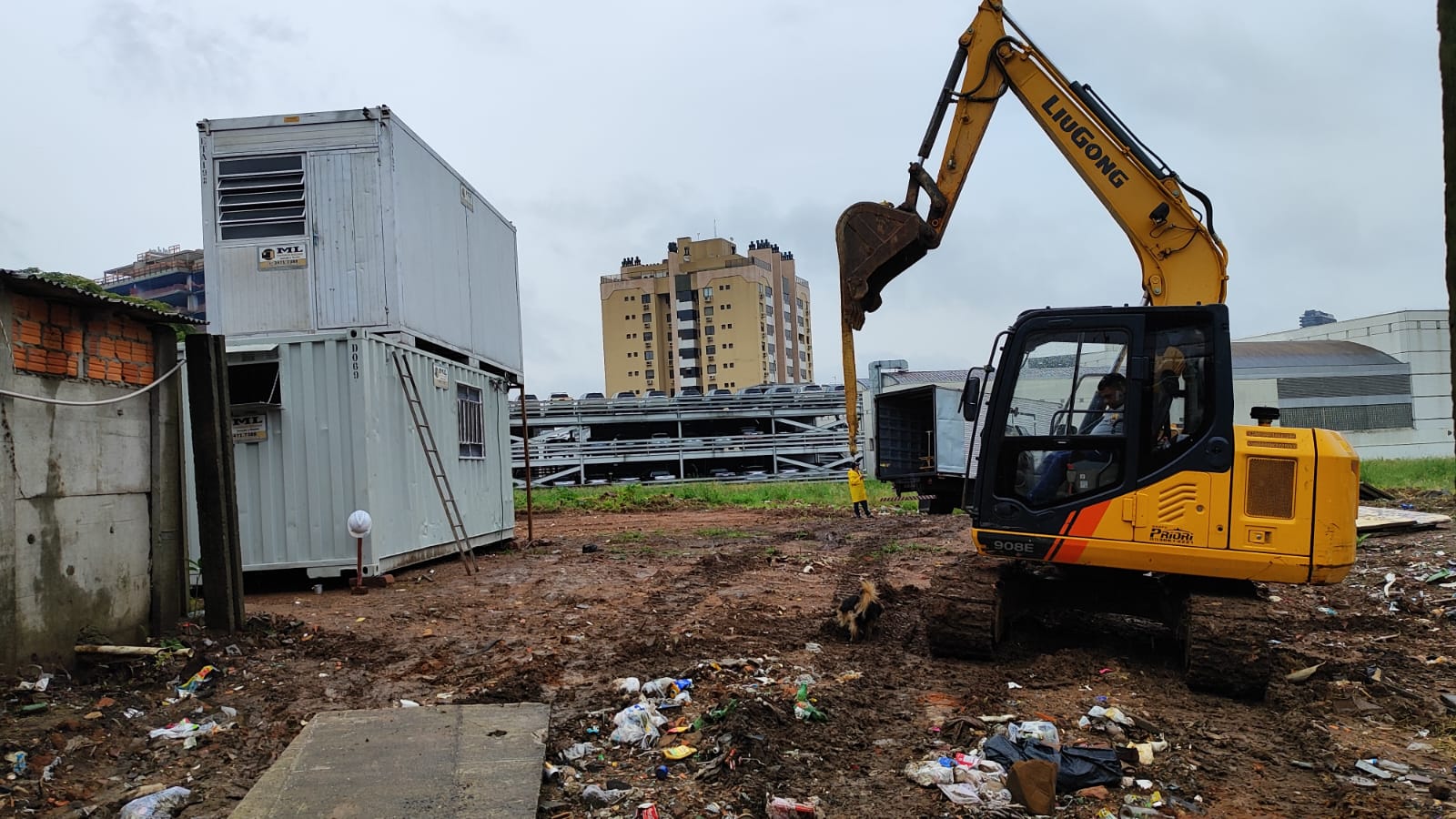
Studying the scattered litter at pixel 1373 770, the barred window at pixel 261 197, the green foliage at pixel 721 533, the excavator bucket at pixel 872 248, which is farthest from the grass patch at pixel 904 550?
the scattered litter at pixel 1373 770

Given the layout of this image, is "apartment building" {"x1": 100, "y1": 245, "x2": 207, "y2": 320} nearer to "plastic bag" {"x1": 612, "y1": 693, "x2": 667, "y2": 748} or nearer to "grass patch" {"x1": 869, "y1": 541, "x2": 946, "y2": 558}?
"grass patch" {"x1": 869, "y1": 541, "x2": 946, "y2": 558}

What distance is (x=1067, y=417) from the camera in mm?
6496

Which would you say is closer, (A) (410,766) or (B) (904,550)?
(A) (410,766)

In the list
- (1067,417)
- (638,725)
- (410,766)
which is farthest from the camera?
(1067,417)

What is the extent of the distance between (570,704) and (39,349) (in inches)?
142

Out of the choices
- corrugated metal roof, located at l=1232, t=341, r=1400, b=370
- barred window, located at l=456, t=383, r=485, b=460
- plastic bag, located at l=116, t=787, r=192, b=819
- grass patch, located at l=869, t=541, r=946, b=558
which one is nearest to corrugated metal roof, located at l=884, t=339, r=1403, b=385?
corrugated metal roof, located at l=1232, t=341, r=1400, b=370

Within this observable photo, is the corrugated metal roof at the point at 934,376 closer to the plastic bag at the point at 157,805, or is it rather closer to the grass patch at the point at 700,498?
the grass patch at the point at 700,498

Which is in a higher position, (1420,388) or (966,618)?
(1420,388)

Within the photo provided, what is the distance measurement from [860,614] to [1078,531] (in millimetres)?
1797

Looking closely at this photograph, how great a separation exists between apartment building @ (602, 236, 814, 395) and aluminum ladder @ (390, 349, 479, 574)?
2986 inches

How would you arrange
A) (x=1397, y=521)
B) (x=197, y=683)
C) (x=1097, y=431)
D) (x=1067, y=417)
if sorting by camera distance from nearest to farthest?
(x=197, y=683), (x=1097, y=431), (x=1067, y=417), (x=1397, y=521)

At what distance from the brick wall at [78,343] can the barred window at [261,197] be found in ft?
13.1

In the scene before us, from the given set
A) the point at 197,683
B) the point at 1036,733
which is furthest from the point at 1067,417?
the point at 197,683

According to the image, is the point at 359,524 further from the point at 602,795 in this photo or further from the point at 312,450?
the point at 602,795
